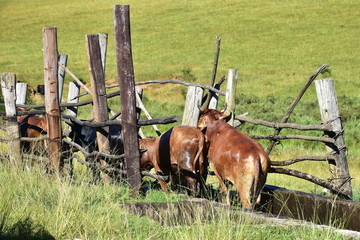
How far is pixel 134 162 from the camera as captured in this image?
7859mm

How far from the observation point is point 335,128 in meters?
7.90

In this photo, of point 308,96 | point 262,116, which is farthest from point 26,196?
point 308,96

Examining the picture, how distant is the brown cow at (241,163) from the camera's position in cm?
699

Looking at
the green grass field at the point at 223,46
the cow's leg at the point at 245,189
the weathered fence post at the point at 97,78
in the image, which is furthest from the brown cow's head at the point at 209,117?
the green grass field at the point at 223,46

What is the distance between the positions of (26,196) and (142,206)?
3.95ft

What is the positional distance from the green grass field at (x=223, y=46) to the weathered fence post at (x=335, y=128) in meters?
8.28

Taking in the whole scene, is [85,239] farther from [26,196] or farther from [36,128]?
[36,128]

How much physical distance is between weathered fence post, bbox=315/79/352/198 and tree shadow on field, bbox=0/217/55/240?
3532 mm

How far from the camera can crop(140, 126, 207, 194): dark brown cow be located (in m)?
8.05

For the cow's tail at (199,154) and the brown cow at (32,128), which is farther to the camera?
the brown cow at (32,128)

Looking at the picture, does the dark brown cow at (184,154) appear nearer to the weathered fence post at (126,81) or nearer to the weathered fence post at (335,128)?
the weathered fence post at (126,81)

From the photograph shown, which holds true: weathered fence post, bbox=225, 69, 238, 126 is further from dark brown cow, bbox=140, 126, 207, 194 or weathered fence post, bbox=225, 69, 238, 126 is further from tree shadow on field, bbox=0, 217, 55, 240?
tree shadow on field, bbox=0, 217, 55, 240

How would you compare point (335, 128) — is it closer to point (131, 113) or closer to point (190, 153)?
point (190, 153)

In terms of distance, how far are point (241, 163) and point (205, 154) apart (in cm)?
116
